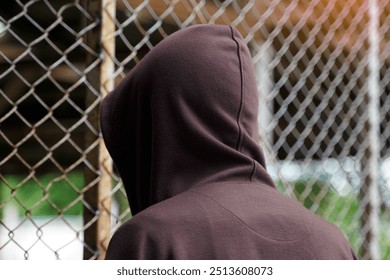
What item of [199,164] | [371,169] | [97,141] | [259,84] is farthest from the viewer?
[371,169]

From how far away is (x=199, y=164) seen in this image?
Answer: 142 cm

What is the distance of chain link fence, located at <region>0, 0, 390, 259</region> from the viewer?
2.30m

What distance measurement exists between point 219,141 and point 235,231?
0.68 ft

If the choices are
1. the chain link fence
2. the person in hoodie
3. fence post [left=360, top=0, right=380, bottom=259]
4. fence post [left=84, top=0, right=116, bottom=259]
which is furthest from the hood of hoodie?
fence post [left=360, top=0, right=380, bottom=259]

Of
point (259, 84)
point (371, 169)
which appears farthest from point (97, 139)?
point (371, 169)

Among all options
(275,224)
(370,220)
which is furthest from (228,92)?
(370,220)

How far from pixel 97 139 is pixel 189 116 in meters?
0.96

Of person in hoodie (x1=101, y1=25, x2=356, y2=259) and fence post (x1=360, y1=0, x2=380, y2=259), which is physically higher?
person in hoodie (x1=101, y1=25, x2=356, y2=259)

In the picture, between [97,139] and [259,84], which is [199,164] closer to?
[97,139]

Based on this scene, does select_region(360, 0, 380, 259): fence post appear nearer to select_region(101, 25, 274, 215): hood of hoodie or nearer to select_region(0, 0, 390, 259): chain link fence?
select_region(0, 0, 390, 259): chain link fence

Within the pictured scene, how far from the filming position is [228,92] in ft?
4.82

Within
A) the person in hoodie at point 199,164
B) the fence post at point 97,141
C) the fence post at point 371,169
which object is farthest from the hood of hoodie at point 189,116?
the fence post at point 371,169

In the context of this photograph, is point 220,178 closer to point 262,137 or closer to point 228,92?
point 228,92

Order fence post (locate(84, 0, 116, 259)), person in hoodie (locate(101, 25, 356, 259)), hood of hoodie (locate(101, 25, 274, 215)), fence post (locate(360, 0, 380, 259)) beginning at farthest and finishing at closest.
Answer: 1. fence post (locate(360, 0, 380, 259))
2. fence post (locate(84, 0, 116, 259))
3. hood of hoodie (locate(101, 25, 274, 215))
4. person in hoodie (locate(101, 25, 356, 259))
